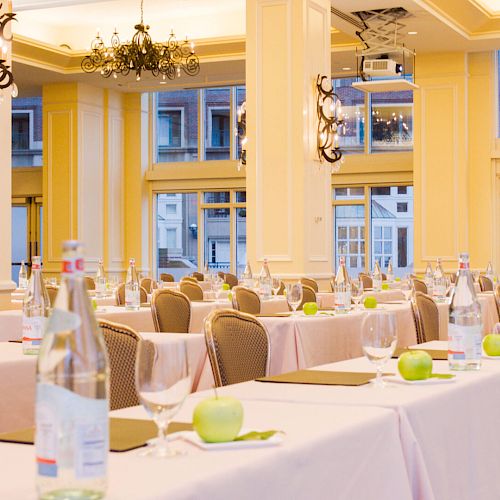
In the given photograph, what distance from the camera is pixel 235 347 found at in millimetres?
3826

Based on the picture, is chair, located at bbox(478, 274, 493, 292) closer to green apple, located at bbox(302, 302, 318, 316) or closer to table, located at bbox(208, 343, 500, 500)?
green apple, located at bbox(302, 302, 318, 316)

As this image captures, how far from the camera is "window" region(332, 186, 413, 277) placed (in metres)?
17.5

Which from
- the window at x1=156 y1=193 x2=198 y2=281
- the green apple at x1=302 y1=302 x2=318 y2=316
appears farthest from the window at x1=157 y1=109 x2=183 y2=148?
the green apple at x1=302 y1=302 x2=318 y2=316

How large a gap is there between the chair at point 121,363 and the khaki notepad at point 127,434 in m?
1.01

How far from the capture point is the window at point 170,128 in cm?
1930

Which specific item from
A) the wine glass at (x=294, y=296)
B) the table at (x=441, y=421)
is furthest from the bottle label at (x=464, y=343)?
Answer: the wine glass at (x=294, y=296)

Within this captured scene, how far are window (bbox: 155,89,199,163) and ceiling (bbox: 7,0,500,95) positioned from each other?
4.42 feet

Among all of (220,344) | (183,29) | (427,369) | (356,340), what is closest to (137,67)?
(183,29)

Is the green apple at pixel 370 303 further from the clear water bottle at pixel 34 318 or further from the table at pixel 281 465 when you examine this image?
the table at pixel 281 465

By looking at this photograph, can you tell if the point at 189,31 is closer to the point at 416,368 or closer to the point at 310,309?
the point at 310,309

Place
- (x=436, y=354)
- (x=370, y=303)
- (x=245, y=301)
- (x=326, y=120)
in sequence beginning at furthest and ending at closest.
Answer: (x=326, y=120), (x=245, y=301), (x=370, y=303), (x=436, y=354)

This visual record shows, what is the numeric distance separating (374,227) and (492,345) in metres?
14.3

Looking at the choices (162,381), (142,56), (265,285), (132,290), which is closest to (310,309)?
(132,290)

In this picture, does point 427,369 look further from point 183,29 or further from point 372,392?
point 183,29
